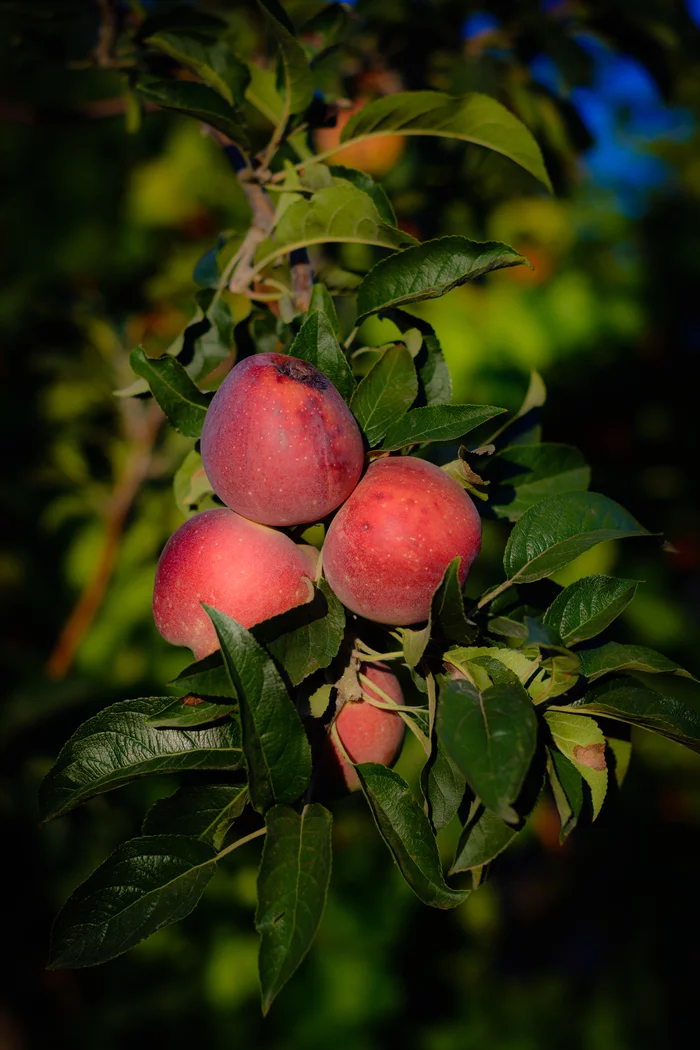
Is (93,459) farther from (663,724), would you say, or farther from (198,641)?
(663,724)

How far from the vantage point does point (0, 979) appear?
1892 millimetres

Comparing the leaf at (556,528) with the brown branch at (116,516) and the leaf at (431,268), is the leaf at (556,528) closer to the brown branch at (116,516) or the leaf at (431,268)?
the leaf at (431,268)

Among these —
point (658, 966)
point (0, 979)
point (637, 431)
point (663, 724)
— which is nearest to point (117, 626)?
point (0, 979)

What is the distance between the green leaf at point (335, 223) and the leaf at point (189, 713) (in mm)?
475

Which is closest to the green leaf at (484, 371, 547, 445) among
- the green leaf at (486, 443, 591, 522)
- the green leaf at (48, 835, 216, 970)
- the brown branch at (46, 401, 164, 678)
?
the green leaf at (486, 443, 591, 522)

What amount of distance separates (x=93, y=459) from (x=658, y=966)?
2.83 meters

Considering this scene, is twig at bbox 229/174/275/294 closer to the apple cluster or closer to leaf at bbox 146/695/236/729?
the apple cluster

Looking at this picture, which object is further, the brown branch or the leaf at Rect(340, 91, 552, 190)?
the brown branch

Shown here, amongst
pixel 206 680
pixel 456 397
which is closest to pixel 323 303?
pixel 206 680

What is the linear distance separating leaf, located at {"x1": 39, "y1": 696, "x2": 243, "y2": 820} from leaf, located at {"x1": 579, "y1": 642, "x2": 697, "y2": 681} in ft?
1.01

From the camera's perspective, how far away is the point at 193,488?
84cm

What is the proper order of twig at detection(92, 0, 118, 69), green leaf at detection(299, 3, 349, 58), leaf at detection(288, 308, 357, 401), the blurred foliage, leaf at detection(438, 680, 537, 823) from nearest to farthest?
leaf at detection(438, 680, 537, 823) < leaf at detection(288, 308, 357, 401) < green leaf at detection(299, 3, 349, 58) < twig at detection(92, 0, 118, 69) < the blurred foliage

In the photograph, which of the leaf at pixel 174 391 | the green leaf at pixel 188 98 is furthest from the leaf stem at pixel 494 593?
the green leaf at pixel 188 98

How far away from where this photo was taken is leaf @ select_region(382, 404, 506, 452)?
26.3 inches
